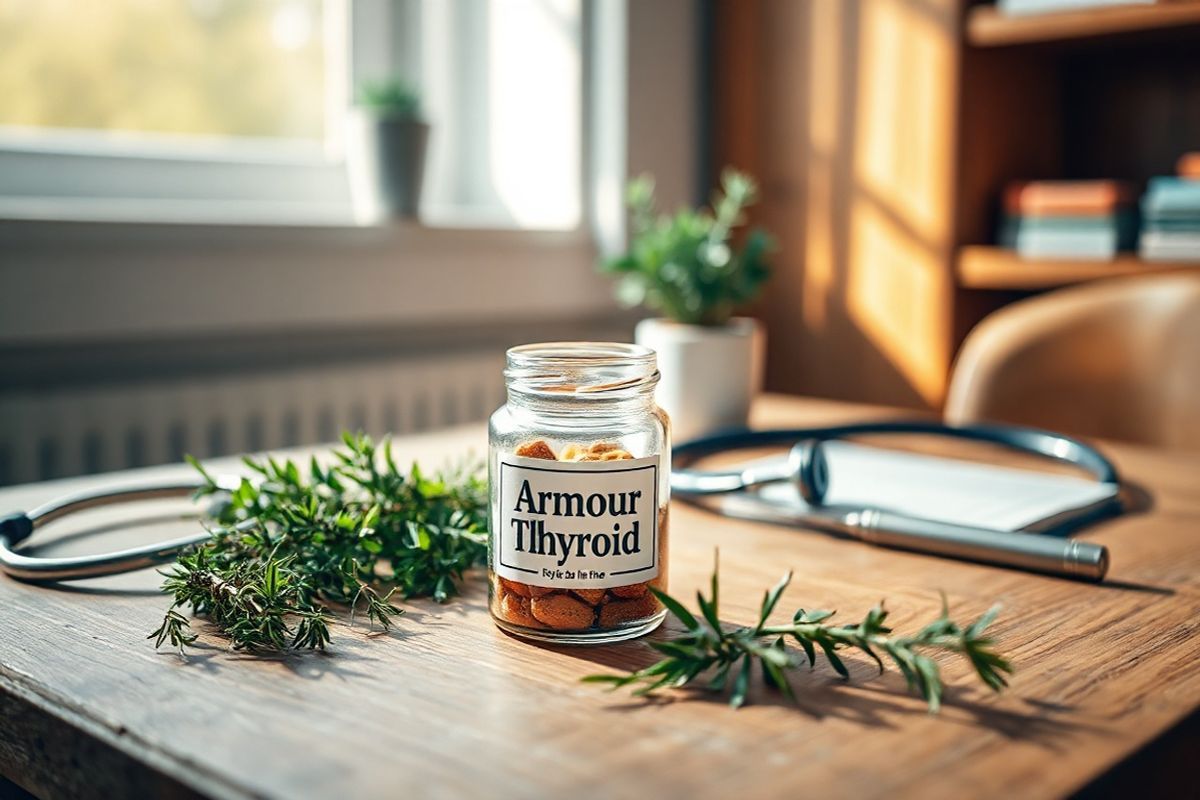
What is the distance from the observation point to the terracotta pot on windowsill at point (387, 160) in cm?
191

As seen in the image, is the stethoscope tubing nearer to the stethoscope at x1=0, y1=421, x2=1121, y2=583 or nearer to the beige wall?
the stethoscope at x1=0, y1=421, x2=1121, y2=583

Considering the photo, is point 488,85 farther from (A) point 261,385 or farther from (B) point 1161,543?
(B) point 1161,543

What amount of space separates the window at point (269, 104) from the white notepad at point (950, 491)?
1.09 m

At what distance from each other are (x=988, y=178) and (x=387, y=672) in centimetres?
190

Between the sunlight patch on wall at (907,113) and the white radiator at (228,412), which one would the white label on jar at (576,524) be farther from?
the sunlight patch on wall at (907,113)

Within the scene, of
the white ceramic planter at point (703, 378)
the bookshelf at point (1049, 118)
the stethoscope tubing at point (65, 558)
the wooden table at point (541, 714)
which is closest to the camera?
the wooden table at point (541, 714)

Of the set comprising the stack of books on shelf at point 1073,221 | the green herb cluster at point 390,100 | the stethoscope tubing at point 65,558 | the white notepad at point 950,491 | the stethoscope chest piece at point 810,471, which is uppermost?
the green herb cluster at point 390,100

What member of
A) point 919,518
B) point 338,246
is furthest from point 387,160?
point 919,518

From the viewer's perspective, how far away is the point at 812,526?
82cm

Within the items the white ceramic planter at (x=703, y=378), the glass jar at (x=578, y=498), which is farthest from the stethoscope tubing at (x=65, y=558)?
the white ceramic planter at (x=703, y=378)

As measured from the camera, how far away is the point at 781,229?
7.75ft

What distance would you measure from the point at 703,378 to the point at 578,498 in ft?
2.13

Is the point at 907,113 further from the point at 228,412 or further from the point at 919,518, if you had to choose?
the point at 919,518

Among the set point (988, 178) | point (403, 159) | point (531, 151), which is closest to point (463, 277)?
point (403, 159)
